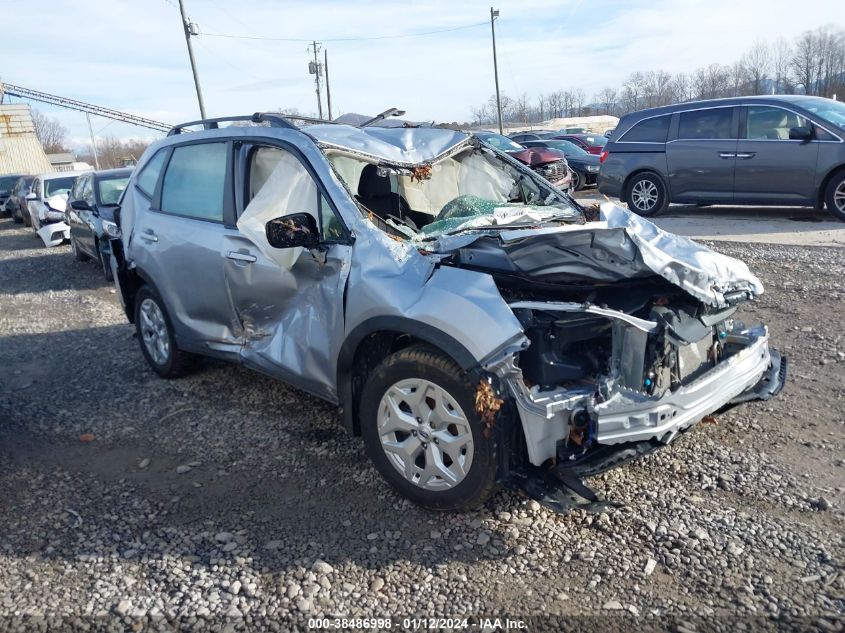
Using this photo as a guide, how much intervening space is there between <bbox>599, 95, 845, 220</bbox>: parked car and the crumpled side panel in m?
7.87

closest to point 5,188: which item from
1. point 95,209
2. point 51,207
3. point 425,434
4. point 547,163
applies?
point 51,207

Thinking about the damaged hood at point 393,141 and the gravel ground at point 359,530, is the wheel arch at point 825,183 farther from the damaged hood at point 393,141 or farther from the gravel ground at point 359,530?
the damaged hood at point 393,141

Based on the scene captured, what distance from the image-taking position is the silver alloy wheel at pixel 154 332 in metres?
5.39

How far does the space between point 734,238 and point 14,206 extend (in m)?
21.7

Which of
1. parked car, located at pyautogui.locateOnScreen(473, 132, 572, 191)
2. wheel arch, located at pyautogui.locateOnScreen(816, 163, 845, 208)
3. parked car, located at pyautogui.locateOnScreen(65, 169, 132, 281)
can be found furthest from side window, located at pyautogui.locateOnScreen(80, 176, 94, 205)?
wheel arch, located at pyautogui.locateOnScreen(816, 163, 845, 208)

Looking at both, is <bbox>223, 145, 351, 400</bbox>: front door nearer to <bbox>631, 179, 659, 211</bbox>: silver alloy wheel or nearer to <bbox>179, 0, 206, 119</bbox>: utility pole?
<bbox>631, 179, 659, 211</bbox>: silver alloy wheel

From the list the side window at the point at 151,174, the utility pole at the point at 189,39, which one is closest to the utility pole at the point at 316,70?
the utility pole at the point at 189,39

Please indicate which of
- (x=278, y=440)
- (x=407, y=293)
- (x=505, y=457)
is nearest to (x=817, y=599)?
(x=505, y=457)

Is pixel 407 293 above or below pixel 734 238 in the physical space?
above

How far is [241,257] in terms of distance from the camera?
14.0ft

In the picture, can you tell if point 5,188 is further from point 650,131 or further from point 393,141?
point 393,141

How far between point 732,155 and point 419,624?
33.6ft

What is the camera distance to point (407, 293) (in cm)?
327

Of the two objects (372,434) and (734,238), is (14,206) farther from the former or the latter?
(372,434)
